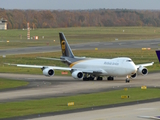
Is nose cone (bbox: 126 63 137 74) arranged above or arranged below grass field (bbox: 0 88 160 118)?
above

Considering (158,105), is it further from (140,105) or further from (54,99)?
(54,99)

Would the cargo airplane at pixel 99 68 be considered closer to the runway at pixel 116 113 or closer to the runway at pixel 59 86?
the runway at pixel 59 86

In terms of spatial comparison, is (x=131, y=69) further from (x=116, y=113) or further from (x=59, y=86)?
(x=116, y=113)

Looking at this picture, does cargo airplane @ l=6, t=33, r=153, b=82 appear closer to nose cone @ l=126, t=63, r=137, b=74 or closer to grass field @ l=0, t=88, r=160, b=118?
nose cone @ l=126, t=63, r=137, b=74

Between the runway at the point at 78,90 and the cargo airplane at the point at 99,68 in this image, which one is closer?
the runway at the point at 78,90

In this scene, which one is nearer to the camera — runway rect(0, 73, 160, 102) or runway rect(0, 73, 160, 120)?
runway rect(0, 73, 160, 120)

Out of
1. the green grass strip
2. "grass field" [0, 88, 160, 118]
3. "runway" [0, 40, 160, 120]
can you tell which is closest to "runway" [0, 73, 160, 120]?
"runway" [0, 40, 160, 120]

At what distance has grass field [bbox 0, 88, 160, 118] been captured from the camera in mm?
43562

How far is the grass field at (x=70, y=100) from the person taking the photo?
143 ft

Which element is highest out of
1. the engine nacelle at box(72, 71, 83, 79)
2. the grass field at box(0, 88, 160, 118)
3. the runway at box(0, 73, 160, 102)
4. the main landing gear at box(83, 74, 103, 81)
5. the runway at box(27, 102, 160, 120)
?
the engine nacelle at box(72, 71, 83, 79)

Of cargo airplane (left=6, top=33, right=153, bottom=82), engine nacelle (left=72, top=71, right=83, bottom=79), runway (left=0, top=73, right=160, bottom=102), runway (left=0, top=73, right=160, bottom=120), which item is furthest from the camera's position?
engine nacelle (left=72, top=71, right=83, bottom=79)

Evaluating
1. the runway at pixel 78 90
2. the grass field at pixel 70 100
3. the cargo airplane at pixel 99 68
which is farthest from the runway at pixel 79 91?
the grass field at pixel 70 100

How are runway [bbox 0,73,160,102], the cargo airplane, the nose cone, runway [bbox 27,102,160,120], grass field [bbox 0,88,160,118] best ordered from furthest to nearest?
the cargo airplane → the nose cone → runway [bbox 0,73,160,102] → grass field [bbox 0,88,160,118] → runway [bbox 27,102,160,120]

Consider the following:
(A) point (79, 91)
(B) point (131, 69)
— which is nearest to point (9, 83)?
(A) point (79, 91)
